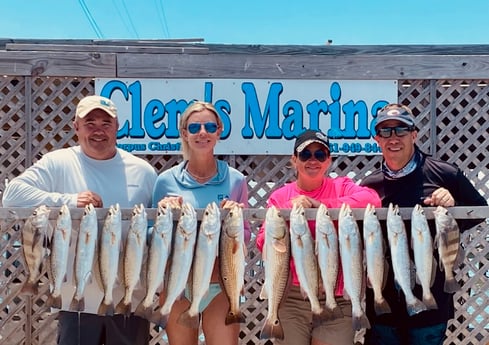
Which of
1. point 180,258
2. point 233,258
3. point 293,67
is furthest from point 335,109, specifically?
point 180,258

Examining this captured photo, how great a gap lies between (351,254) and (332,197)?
37 cm

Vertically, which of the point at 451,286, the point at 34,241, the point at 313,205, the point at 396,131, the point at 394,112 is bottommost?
the point at 451,286

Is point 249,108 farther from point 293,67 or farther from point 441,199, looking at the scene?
point 441,199

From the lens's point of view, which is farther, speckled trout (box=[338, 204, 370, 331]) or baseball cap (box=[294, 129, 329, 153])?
baseball cap (box=[294, 129, 329, 153])

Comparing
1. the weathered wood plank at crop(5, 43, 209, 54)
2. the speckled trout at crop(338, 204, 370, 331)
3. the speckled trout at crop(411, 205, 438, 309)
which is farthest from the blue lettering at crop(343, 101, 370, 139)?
the speckled trout at crop(338, 204, 370, 331)

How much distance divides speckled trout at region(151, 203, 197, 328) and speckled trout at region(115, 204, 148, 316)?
156 mm

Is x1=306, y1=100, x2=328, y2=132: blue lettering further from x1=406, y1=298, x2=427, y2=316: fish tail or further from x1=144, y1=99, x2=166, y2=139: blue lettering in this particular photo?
x1=406, y1=298, x2=427, y2=316: fish tail

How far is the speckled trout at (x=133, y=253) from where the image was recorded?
2.64 metres

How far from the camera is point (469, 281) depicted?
466 centimetres

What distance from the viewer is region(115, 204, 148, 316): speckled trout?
2637mm

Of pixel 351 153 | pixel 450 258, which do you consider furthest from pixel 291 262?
pixel 351 153

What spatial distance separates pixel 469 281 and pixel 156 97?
10.5 feet

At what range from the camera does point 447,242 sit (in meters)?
2.68

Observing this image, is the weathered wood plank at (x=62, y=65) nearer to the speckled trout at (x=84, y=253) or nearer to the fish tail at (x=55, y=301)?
the speckled trout at (x=84, y=253)
